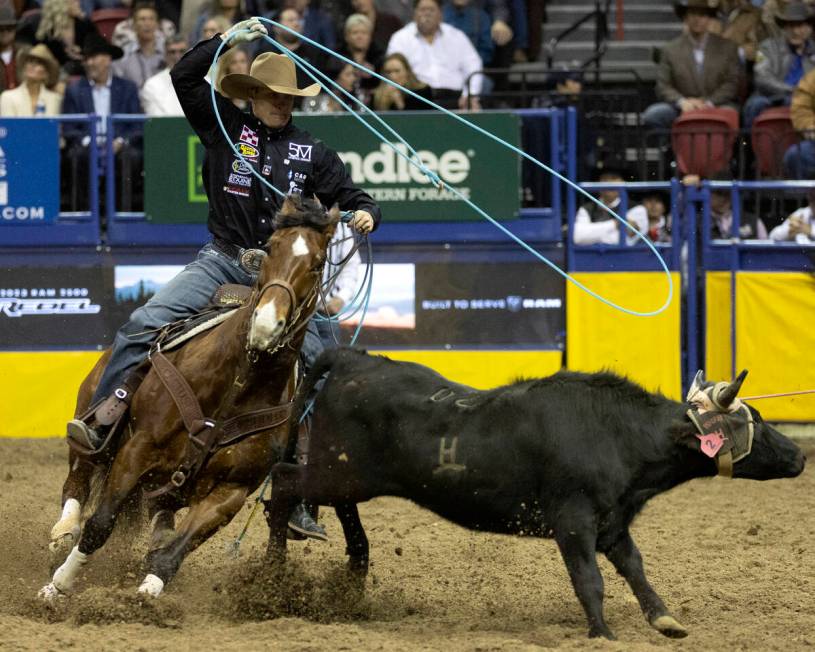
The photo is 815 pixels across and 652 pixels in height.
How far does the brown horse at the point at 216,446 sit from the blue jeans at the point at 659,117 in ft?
24.1

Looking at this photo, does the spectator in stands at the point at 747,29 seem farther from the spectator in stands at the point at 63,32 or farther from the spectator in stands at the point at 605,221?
the spectator in stands at the point at 63,32

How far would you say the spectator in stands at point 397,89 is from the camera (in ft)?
37.9

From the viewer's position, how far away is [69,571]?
600 cm

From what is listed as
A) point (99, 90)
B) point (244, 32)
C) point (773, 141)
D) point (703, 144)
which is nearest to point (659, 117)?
point (703, 144)

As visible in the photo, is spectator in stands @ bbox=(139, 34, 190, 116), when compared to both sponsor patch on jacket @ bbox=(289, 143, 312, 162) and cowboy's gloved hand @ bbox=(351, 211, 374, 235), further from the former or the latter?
cowboy's gloved hand @ bbox=(351, 211, 374, 235)

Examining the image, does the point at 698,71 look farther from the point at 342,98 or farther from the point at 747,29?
the point at 342,98

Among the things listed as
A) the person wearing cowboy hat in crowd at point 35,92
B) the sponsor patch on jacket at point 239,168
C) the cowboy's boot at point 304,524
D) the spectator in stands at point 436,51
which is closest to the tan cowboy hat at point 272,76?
the sponsor patch on jacket at point 239,168

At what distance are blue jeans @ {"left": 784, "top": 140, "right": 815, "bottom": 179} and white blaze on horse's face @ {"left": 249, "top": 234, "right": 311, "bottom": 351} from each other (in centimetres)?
726

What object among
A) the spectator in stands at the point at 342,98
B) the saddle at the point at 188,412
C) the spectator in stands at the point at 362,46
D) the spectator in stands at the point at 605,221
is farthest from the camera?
the spectator in stands at the point at 362,46

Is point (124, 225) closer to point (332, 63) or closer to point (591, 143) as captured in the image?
point (332, 63)

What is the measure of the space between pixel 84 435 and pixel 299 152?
1.65m

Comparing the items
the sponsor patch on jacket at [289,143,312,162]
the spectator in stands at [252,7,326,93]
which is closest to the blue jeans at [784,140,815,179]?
the spectator in stands at [252,7,326,93]

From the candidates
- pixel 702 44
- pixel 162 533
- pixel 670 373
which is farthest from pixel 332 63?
pixel 162 533

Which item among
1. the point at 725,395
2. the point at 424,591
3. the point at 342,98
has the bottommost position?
the point at 424,591
